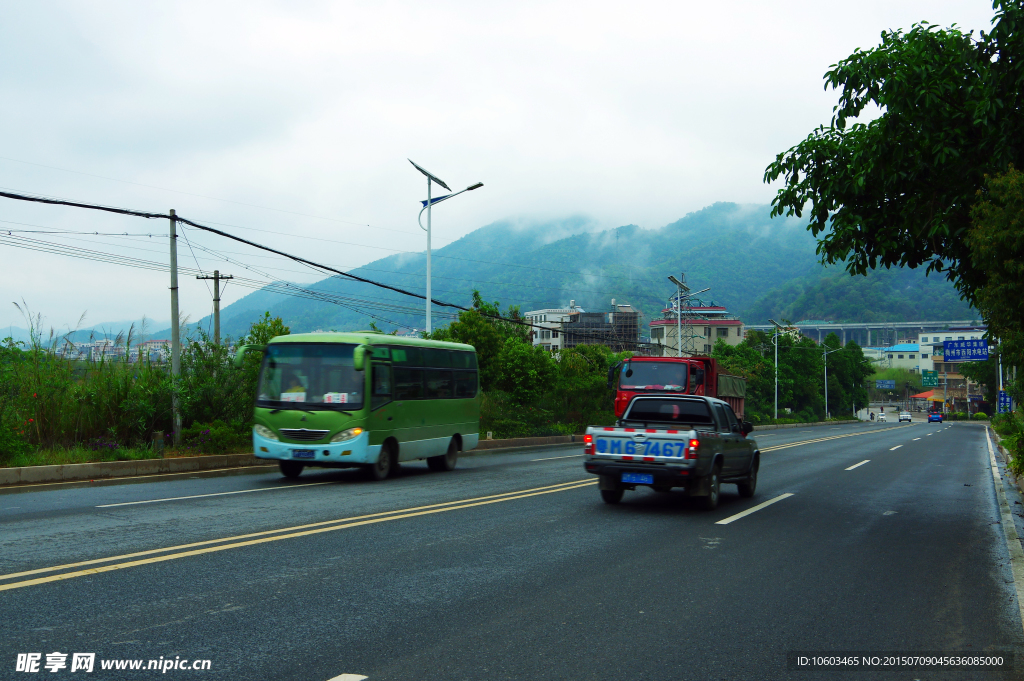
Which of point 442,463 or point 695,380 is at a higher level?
point 695,380

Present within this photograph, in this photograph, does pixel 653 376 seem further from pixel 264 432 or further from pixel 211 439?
pixel 264 432

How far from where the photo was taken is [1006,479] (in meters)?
20.3

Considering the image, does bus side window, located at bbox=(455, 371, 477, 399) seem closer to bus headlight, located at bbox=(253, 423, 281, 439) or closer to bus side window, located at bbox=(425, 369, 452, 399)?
bus side window, located at bbox=(425, 369, 452, 399)

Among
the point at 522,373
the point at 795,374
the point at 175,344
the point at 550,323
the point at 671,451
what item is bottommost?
the point at 795,374

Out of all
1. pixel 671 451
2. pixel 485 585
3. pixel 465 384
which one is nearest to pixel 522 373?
pixel 465 384

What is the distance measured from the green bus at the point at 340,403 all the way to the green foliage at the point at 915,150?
824cm

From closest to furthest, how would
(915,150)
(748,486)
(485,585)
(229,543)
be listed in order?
1. (485,585)
2. (229,543)
3. (915,150)
4. (748,486)

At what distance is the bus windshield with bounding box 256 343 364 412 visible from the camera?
15.3 meters

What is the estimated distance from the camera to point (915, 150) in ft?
36.4

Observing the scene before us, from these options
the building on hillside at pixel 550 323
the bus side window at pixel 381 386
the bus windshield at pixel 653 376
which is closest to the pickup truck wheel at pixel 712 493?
the bus side window at pixel 381 386

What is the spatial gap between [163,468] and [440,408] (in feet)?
19.7

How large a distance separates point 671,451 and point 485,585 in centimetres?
533

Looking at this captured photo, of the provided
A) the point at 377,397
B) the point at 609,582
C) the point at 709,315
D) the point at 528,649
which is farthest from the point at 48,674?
the point at 709,315

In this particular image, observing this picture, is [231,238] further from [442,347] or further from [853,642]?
[853,642]
